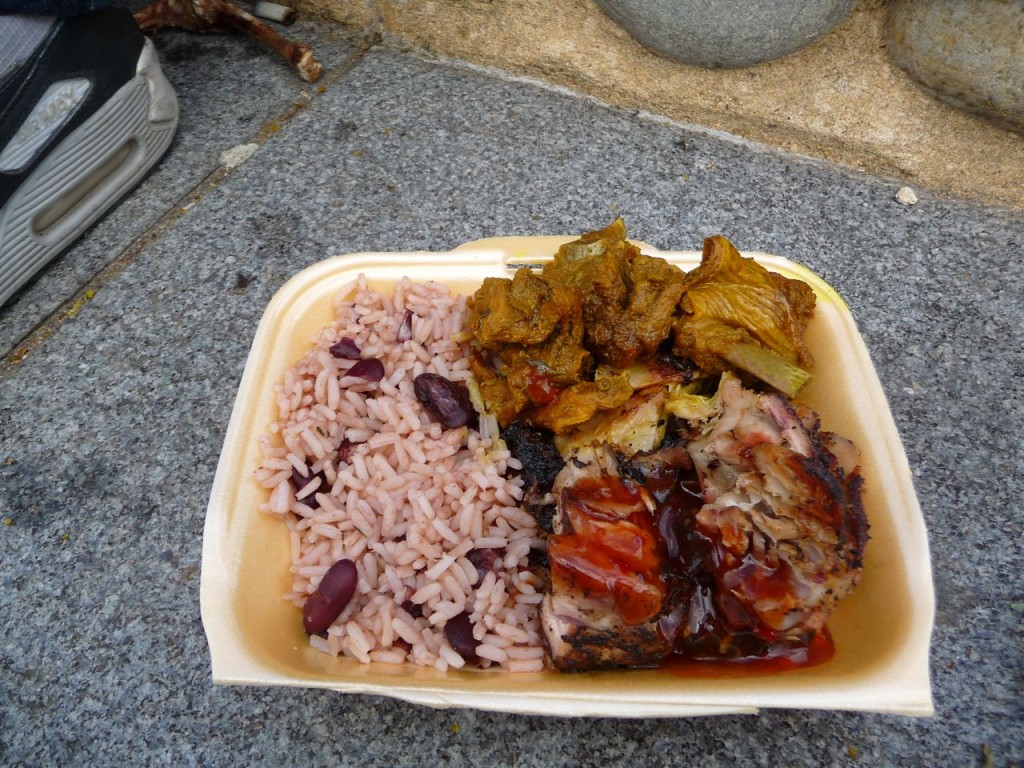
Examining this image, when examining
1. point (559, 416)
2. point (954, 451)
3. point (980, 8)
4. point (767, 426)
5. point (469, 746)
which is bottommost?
point (469, 746)

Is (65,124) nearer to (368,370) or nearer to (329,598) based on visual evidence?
(368,370)

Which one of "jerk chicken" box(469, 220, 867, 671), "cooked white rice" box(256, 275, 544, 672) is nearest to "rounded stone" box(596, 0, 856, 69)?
"jerk chicken" box(469, 220, 867, 671)

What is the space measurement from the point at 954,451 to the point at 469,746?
7.41ft

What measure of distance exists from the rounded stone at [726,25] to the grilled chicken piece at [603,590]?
2831 mm

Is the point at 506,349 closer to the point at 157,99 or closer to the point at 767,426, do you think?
the point at 767,426

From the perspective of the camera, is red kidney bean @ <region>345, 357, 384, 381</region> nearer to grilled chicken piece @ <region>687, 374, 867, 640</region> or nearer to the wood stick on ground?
grilled chicken piece @ <region>687, 374, 867, 640</region>

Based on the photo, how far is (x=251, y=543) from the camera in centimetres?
187

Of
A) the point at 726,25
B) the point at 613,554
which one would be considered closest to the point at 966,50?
the point at 726,25

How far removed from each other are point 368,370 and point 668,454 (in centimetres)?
97

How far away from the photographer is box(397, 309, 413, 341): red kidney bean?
233 centimetres

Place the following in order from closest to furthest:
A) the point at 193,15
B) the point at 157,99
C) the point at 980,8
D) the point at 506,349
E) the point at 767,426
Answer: the point at 767,426, the point at 506,349, the point at 980,8, the point at 157,99, the point at 193,15

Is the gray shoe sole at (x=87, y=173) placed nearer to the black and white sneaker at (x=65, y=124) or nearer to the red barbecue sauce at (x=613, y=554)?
the black and white sneaker at (x=65, y=124)

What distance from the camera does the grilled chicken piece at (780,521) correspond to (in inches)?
61.6

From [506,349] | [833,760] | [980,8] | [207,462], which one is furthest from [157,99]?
[833,760]
